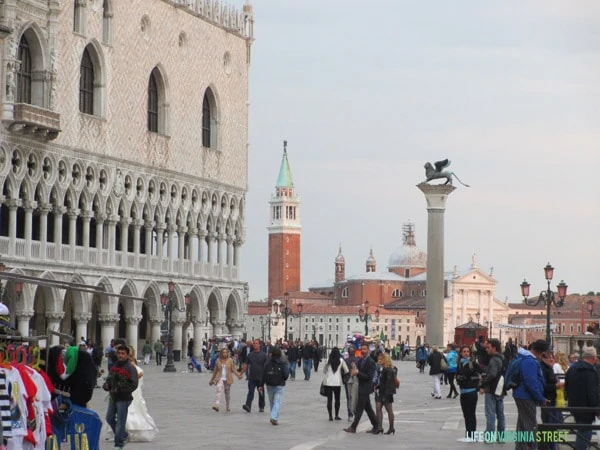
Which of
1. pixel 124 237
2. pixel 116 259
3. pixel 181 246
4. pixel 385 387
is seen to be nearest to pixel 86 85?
pixel 124 237

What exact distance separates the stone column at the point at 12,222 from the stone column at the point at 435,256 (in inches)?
506

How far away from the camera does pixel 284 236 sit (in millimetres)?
160125

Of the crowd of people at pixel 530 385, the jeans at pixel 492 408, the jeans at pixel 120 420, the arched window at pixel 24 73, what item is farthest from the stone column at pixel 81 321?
the jeans at pixel 120 420

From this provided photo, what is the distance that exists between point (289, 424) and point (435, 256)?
25.7 meters

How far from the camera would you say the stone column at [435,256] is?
47812mm

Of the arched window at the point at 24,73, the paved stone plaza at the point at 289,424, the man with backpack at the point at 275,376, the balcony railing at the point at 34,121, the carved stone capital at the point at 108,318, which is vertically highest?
the arched window at the point at 24,73

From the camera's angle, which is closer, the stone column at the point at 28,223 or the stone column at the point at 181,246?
the stone column at the point at 28,223

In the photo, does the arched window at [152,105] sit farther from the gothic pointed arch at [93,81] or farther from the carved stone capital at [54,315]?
the carved stone capital at [54,315]

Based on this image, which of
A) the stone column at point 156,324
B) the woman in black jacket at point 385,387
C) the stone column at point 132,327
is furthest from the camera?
the stone column at point 156,324

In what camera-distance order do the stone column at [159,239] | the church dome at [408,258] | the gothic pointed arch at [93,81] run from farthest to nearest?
the church dome at [408,258]
the stone column at [159,239]
the gothic pointed arch at [93,81]

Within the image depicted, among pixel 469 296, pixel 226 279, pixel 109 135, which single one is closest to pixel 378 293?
pixel 469 296

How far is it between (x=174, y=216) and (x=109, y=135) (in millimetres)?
6857

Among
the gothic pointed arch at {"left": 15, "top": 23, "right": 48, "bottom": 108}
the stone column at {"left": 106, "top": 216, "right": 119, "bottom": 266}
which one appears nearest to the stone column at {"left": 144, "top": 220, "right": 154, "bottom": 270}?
the stone column at {"left": 106, "top": 216, "right": 119, "bottom": 266}

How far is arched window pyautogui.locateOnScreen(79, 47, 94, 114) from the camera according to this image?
176ft
